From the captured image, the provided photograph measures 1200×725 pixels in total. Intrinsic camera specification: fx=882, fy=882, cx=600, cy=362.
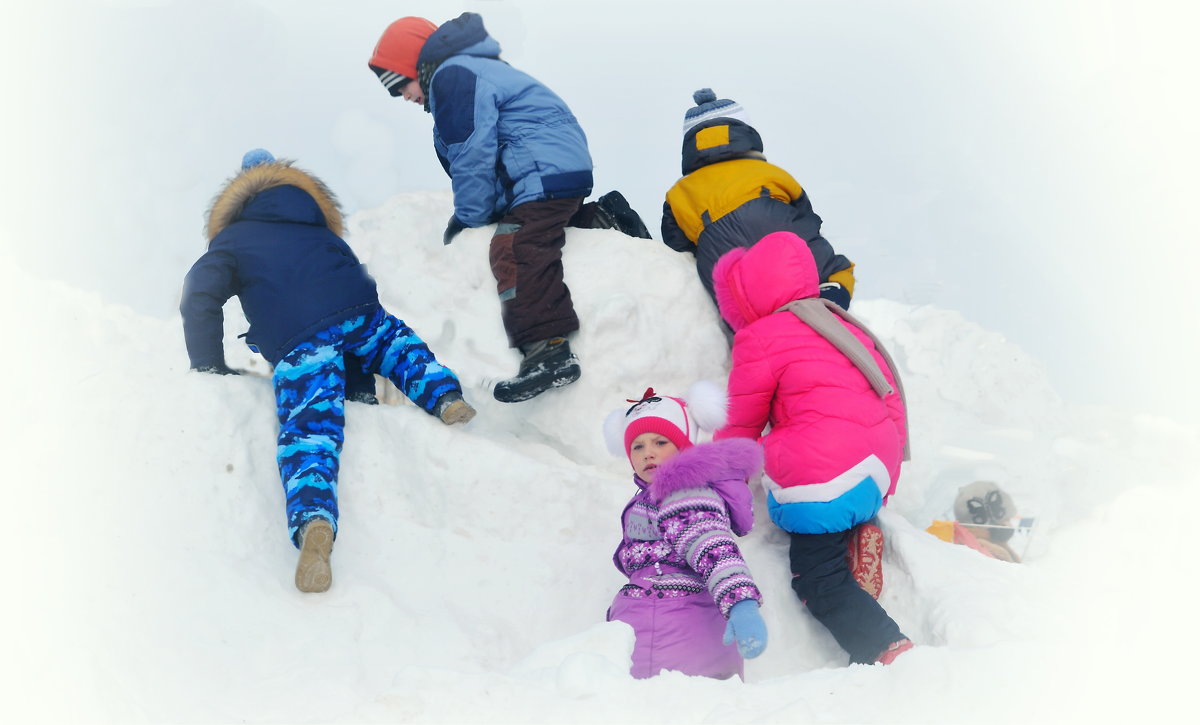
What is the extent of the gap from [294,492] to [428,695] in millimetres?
1222

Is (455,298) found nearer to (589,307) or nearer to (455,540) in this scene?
(589,307)

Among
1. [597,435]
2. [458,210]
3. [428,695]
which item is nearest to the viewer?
[428,695]

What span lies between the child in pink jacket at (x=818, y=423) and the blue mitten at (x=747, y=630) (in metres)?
0.50

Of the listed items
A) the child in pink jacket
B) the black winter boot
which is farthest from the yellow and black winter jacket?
the black winter boot

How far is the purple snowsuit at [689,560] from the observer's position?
246 cm

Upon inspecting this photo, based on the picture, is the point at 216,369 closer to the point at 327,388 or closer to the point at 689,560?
the point at 327,388

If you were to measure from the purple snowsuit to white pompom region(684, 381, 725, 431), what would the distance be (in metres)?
0.16

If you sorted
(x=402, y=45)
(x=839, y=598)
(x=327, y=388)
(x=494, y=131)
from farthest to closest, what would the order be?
(x=402, y=45) < (x=494, y=131) < (x=327, y=388) < (x=839, y=598)

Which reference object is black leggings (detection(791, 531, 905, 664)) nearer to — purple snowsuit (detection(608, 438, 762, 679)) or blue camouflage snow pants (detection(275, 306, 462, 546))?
purple snowsuit (detection(608, 438, 762, 679))

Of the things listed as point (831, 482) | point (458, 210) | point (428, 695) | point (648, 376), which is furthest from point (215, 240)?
point (831, 482)

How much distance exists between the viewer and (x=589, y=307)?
3.64m

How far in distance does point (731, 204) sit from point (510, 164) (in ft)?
3.21

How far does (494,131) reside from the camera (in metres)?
3.75

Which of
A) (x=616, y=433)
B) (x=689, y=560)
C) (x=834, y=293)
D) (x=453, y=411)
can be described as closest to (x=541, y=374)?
(x=453, y=411)
